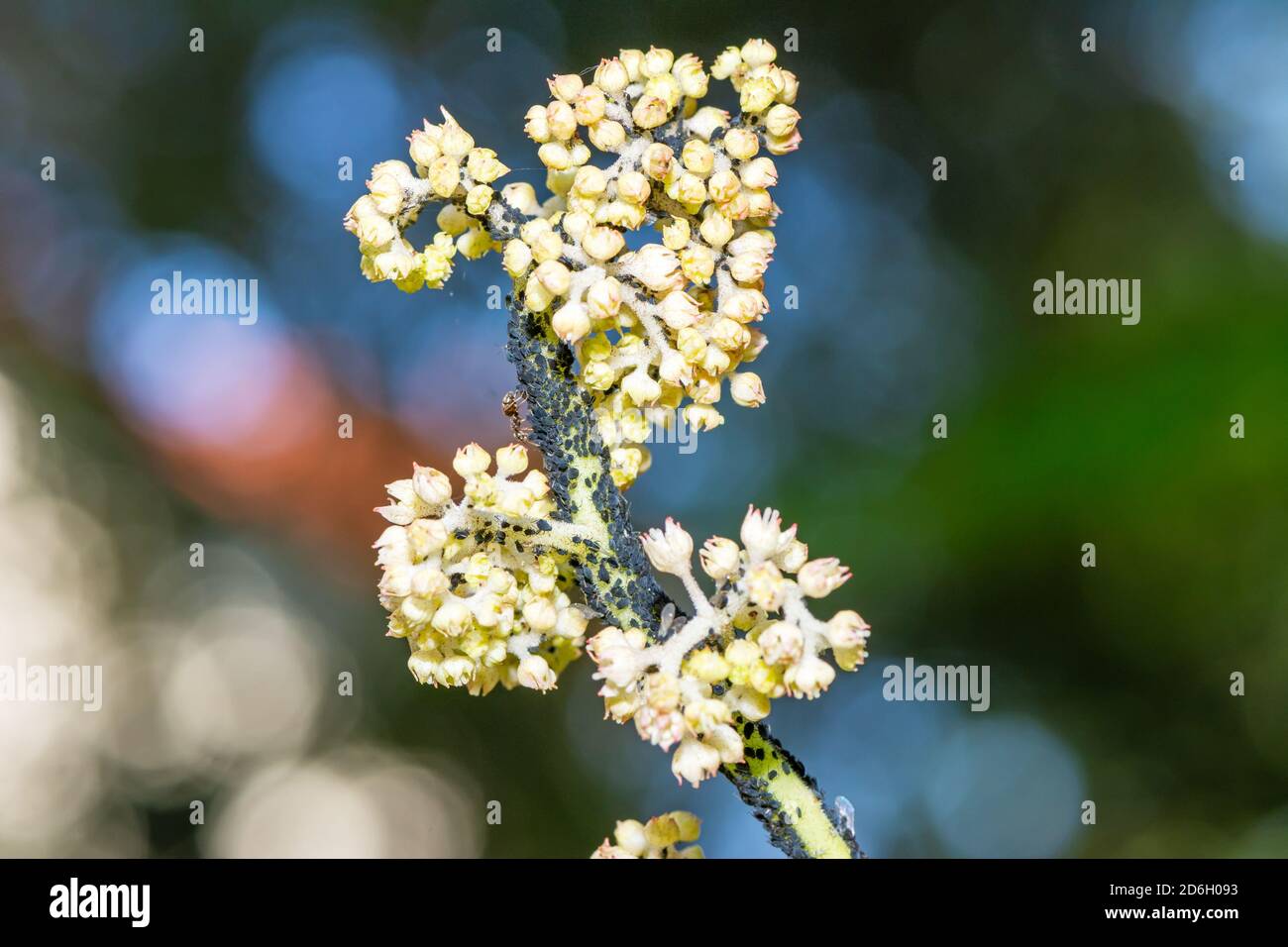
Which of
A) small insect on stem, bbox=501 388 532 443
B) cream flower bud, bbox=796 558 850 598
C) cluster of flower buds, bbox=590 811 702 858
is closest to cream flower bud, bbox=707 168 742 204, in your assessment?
small insect on stem, bbox=501 388 532 443

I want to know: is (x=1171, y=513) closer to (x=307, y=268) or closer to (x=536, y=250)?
(x=536, y=250)

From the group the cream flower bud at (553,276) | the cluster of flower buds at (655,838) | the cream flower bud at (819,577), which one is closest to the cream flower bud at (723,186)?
the cream flower bud at (553,276)

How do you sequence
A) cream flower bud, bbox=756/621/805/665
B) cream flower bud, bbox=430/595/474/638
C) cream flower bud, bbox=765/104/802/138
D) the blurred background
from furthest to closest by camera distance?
the blurred background, cream flower bud, bbox=765/104/802/138, cream flower bud, bbox=430/595/474/638, cream flower bud, bbox=756/621/805/665

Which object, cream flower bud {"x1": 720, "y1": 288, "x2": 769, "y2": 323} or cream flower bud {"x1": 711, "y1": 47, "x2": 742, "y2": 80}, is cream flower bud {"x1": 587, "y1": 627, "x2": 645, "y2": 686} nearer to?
cream flower bud {"x1": 720, "y1": 288, "x2": 769, "y2": 323}

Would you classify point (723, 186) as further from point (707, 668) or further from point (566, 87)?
point (707, 668)

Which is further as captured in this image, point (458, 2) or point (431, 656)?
point (458, 2)

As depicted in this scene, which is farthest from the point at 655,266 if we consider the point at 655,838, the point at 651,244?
the point at 655,838

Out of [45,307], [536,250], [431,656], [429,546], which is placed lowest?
[431,656]

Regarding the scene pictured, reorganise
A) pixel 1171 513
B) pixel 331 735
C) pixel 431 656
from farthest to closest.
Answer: pixel 331 735 → pixel 1171 513 → pixel 431 656

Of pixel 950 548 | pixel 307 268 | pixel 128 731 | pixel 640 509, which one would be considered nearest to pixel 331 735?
pixel 128 731
